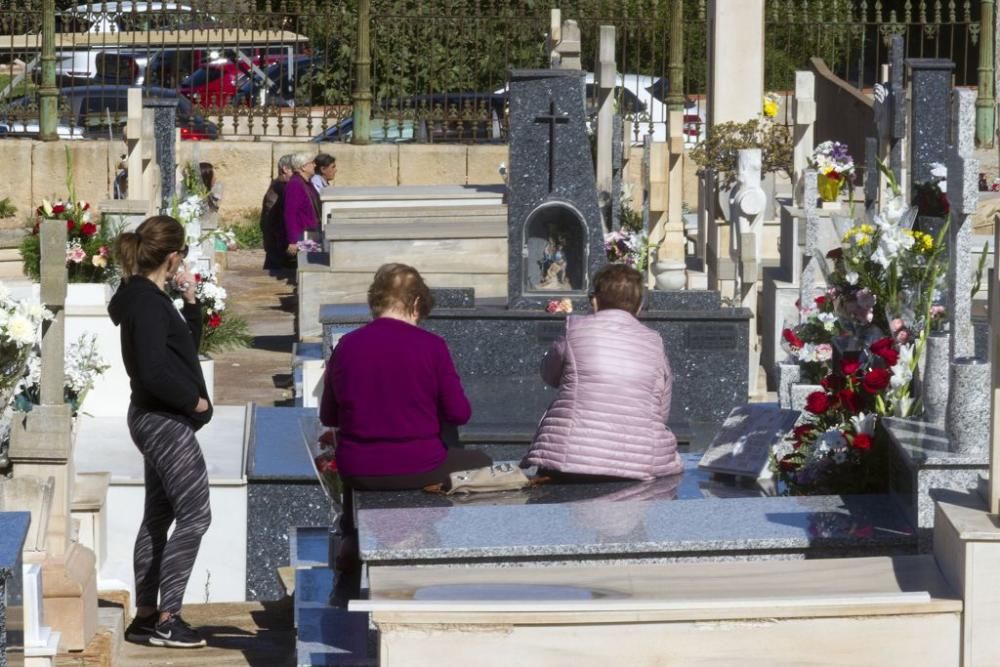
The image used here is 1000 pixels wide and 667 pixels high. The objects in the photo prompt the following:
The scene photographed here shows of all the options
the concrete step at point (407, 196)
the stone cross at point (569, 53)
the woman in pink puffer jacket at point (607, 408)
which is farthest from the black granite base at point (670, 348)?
the concrete step at point (407, 196)

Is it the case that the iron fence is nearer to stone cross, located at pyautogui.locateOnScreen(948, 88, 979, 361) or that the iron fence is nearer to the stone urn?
the stone urn

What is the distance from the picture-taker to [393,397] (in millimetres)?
5941

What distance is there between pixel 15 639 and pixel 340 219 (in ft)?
35.0

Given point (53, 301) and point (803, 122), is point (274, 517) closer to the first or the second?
point (53, 301)

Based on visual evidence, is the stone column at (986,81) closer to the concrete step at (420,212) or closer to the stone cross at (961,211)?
the concrete step at (420,212)

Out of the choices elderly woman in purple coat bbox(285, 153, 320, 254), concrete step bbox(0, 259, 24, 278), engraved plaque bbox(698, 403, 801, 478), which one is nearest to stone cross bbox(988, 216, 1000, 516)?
engraved plaque bbox(698, 403, 801, 478)

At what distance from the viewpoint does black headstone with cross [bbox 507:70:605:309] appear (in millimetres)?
9953

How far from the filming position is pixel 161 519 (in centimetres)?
650

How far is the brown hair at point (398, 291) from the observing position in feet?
19.6

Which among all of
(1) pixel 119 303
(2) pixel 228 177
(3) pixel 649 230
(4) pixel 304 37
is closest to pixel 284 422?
(1) pixel 119 303

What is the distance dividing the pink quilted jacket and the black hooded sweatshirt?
117 cm

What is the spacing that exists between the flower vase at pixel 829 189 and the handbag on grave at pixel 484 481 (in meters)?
7.57

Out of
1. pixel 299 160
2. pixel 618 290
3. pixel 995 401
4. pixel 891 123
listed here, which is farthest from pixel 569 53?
pixel 995 401

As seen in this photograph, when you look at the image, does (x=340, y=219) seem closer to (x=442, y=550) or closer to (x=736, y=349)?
(x=736, y=349)
